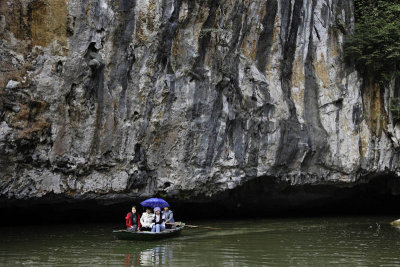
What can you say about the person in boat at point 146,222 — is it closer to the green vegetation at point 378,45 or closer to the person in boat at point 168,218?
the person in boat at point 168,218

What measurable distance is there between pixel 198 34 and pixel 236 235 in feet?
21.6

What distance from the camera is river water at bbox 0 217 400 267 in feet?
30.0

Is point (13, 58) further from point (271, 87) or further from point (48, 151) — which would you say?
point (271, 87)

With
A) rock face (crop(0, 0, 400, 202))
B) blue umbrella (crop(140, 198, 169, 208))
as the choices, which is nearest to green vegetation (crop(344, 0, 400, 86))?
rock face (crop(0, 0, 400, 202))

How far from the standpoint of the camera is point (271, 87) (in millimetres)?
17047

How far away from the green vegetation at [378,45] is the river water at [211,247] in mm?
6740

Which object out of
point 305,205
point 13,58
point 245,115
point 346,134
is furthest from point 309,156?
point 13,58

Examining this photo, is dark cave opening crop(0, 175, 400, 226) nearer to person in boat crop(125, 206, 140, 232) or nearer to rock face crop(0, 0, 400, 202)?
rock face crop(0, 0, 400, 202)

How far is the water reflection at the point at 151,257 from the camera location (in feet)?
29.6

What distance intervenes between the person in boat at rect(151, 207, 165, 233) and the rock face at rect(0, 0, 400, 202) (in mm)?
2087

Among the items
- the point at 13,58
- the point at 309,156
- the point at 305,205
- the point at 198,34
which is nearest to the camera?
the point at 13,58

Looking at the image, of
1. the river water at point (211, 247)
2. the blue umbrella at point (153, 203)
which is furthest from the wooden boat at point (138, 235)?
the blue umbrella at point (153, 203)

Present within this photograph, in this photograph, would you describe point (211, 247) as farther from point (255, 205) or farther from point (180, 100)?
point (255, 205)

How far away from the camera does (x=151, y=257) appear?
31.9 ft
